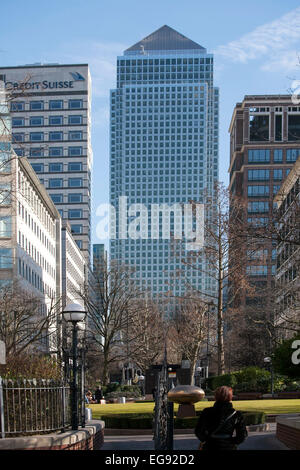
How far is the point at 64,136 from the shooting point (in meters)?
158

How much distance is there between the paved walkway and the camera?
74.0 feet

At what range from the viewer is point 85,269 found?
15862 cm

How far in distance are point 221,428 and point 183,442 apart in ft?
47.7

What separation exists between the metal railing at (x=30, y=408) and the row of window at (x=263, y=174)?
158m

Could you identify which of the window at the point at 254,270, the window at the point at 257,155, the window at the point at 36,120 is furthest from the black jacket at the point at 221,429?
the window at the point at 257,155

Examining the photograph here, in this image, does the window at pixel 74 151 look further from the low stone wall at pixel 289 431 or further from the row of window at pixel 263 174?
the low stone wall at pixel 289 431

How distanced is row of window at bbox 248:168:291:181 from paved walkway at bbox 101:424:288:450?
14566 cm

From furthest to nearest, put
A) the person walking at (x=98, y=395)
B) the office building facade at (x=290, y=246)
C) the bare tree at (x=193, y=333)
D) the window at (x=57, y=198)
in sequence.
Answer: the window at (x=57, y=198) < the bare tree at (x=193, y=333) < the person walking at (x=98, y=395) < the office building facade at (x=290, y=246)

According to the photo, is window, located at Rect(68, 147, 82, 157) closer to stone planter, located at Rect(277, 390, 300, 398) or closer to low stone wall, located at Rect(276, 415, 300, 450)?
stone planter, located at Rect(277, 390, 300, 398)

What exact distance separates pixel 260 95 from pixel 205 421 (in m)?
178

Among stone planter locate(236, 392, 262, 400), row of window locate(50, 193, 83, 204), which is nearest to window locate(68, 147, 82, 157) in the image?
row of window locate(50, 193, 83, 204)

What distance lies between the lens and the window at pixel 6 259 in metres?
82.2

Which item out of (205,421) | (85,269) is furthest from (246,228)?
(85,269)

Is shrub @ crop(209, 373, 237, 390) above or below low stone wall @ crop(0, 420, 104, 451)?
below
